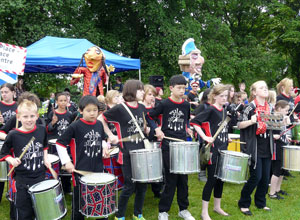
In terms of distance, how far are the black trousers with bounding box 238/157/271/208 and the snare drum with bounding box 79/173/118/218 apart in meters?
2.15

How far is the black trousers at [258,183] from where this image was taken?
4254 mm

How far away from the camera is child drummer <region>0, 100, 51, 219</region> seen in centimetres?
305

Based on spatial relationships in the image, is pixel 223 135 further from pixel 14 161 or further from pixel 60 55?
pixel 60 55

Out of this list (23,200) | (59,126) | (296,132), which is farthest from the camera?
(296,132)

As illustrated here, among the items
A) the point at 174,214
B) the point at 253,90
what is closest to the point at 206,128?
the point at 253,90

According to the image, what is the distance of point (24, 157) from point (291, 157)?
3.92 meters

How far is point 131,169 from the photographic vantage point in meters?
3.62

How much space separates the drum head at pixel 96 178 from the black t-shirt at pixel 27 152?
49cm

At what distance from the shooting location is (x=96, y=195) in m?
3.12

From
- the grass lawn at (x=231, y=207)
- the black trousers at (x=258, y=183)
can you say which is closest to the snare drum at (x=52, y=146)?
the grass lawn at (x=231, y=207)

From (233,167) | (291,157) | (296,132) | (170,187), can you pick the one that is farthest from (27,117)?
(296,132)

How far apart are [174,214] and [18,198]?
2.27 m

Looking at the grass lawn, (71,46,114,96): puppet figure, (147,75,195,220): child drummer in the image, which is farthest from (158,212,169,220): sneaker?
(71,46,114,96): puppet figure

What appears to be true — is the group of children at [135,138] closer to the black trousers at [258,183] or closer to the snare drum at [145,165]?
the black trousers at [258,183]
